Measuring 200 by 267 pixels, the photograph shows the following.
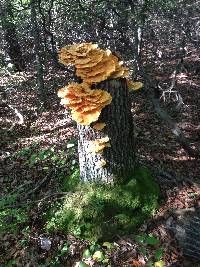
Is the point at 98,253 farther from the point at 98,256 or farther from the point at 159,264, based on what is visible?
the point at 159,264

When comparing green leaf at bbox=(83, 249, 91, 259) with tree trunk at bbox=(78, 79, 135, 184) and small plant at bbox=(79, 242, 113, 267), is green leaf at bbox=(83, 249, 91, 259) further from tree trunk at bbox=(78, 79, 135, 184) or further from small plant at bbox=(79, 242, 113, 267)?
tree trunk at bbox=(78, 79, 135, 184)

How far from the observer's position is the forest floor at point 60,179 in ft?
14.1

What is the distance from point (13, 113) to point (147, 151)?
492 centimetres

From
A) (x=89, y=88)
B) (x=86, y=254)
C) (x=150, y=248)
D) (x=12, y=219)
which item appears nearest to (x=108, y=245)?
(x=86, y=254)

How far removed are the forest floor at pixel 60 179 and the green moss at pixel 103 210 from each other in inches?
4.8

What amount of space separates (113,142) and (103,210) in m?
0.93

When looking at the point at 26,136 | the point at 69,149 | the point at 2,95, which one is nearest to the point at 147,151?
the point at 69,149

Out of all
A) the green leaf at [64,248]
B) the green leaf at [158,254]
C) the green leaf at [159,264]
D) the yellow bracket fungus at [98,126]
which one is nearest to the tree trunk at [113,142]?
the yellow bracket fungus at [98,126]

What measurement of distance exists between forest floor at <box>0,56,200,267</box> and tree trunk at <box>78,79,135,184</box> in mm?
723

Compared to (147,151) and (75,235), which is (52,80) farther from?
(75,235)

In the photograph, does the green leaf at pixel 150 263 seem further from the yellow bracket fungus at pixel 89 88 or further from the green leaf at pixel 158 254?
the yellow bracket fungus at pixel 89 88

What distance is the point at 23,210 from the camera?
15.9ft

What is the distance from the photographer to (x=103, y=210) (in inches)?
178

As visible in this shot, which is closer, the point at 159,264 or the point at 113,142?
the point at 159,264
